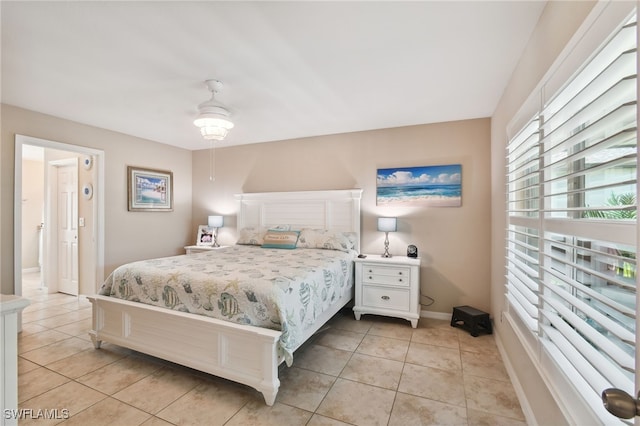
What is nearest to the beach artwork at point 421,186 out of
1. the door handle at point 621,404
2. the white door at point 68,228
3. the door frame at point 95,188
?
the door handle at point 621,404

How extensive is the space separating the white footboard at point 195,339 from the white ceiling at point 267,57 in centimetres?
198

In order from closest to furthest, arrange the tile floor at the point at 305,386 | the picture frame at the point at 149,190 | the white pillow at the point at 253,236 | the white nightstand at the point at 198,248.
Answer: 1. the tile floor at the point at 305,386
2. the white pillow at the point at 253,236
3. the picture frame at the point at 149,190
4. the white nightstand at the point at 198,248

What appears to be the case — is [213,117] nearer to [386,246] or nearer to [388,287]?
[386,246]

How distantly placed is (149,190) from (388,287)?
3.91 m

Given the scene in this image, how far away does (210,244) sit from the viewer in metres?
4.95

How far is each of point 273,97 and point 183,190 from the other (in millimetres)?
3127

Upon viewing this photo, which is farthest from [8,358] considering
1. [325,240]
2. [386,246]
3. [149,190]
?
[149,190]

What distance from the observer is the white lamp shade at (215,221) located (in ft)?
16.0

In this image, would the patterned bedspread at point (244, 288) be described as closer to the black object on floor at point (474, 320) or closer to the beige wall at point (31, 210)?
the black object on floor at point (474, 320)

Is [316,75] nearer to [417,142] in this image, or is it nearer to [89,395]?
[417,142]

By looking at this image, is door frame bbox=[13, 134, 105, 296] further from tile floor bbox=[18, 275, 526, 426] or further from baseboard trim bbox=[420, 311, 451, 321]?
baseboard trim bbox=[420, 311, 451, 321]

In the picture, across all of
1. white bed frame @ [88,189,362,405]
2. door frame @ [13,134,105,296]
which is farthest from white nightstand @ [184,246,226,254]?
white bed frame @ [88,189,362,405]

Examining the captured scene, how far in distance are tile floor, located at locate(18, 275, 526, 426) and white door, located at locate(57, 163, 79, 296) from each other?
1.59 metres

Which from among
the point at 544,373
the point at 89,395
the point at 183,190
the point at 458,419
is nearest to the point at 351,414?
the point at 458,419
